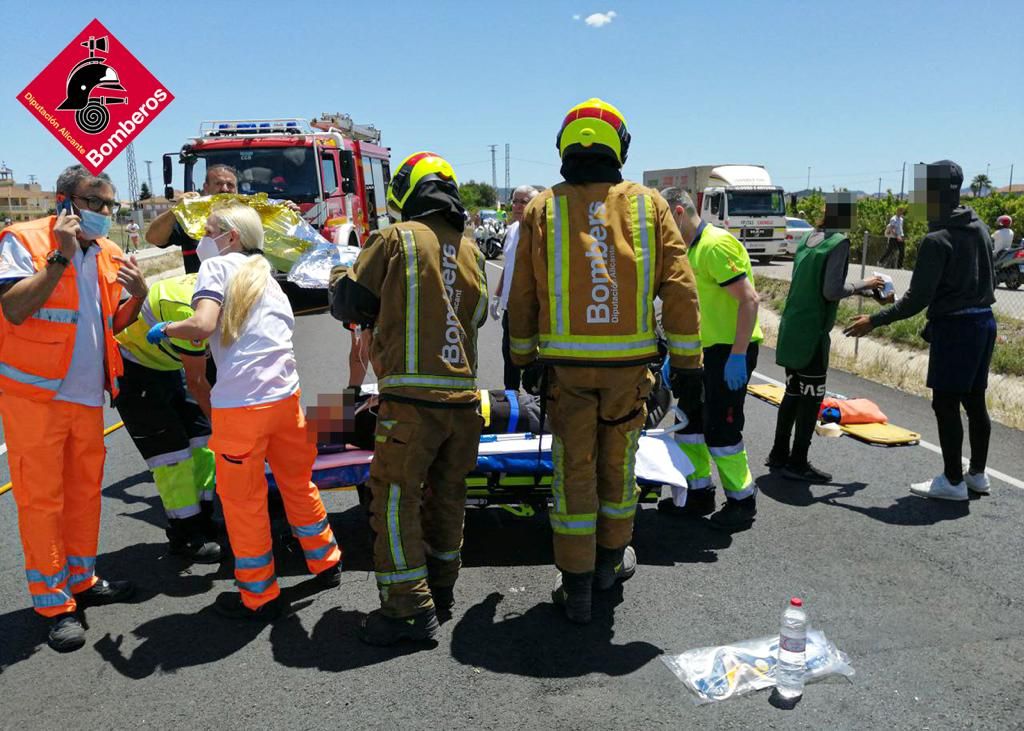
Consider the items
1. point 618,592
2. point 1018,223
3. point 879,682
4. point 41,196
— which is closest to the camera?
point 879,682

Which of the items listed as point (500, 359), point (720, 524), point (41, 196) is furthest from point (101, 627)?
point (41, 196)

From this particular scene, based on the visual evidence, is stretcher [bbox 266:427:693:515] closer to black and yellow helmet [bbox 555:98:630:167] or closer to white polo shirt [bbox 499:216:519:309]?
black and yellow helmet [bbox 555:98:630:167]

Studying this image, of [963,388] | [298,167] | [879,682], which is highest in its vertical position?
[298,167]

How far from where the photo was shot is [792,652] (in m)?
3.17

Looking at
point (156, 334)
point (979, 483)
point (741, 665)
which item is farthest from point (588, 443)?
point (979, 483)

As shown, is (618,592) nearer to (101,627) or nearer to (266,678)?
(266,678)

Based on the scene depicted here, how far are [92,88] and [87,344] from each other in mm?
5960

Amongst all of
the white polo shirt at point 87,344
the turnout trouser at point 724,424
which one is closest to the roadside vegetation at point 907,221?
the turnout trouser at point 724,424

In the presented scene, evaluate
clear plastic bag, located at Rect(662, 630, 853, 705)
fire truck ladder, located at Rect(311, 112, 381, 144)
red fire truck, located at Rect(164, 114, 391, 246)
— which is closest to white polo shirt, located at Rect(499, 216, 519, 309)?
clear plastic bag, located at Rect(662, 630, 853, 705)

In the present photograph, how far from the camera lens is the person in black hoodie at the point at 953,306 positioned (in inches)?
195

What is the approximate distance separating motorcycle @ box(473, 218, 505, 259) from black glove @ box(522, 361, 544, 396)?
2310 centimetres

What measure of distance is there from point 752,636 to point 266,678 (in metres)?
2.07

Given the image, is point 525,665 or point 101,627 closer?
point 525,665

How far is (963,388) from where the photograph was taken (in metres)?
5.01
